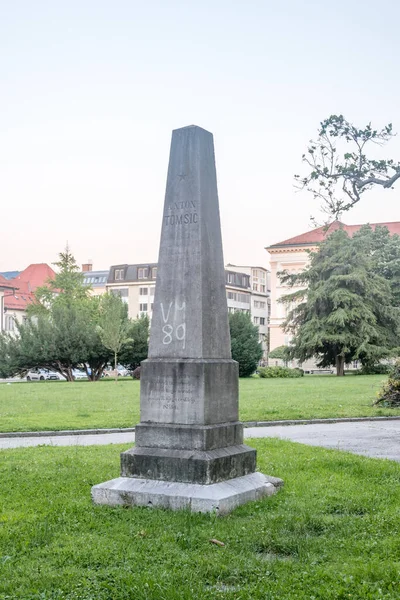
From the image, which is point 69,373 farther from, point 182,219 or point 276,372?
point 182,219

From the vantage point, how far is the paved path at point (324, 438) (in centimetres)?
1322

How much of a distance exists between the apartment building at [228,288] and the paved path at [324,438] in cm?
9112

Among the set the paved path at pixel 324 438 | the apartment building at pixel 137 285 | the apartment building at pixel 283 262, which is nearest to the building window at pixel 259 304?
the apartment building at pixel 137 285

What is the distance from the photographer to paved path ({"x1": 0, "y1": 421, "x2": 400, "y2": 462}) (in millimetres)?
13220

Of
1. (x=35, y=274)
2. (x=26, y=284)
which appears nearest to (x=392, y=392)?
(x=26, y=284)

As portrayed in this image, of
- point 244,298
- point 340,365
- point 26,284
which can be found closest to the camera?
point 340,365

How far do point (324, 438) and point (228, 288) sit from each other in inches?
4065

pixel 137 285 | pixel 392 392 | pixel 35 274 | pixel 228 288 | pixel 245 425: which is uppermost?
pixel 35 274

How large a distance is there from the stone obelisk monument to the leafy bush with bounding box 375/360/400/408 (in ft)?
48.9

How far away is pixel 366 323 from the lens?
170 ft

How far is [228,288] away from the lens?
118m

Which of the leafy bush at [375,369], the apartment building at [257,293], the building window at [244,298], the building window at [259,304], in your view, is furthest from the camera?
the building window at [259,304]

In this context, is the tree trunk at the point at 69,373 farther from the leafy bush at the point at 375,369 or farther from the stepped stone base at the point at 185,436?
the stepped stone base at the point at 185,436

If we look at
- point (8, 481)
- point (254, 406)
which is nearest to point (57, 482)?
point (8, 481)
